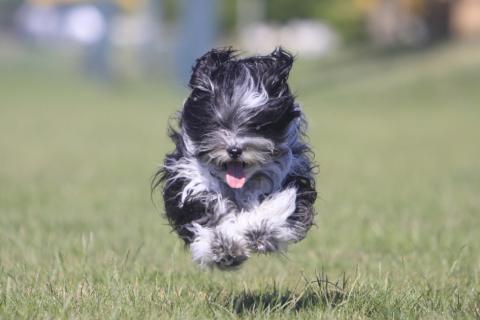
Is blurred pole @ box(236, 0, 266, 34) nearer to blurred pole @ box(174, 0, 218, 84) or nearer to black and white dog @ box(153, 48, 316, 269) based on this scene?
blurred pole @ box(174, 0, 218, 84)

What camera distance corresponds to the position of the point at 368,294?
5.11 metres

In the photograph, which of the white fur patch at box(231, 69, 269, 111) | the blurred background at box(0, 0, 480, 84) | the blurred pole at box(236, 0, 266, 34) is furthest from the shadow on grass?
the blurred pole at box(236, 0, 266, 34)

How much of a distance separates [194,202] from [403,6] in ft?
185

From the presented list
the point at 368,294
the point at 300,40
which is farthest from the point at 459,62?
the point at 300,40

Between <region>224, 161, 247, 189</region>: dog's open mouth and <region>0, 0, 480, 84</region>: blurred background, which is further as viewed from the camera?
<region>0, 0, 480, 84</region>: blurred background

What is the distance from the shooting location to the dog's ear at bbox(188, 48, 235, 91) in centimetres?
491

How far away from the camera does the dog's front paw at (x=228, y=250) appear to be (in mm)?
4504

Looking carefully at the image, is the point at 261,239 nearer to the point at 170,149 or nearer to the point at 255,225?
the point at 255,225

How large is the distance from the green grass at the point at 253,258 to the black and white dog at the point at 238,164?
365 mm

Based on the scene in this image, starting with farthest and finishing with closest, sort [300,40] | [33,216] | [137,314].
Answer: [300,40], [33,216], [137,314]

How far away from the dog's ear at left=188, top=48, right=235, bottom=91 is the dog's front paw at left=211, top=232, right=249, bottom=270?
759mm

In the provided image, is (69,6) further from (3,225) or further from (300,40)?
(3,225)

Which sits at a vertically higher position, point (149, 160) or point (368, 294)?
point (368, 294)

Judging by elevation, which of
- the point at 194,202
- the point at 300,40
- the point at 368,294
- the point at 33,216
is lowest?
the point at 300,40
